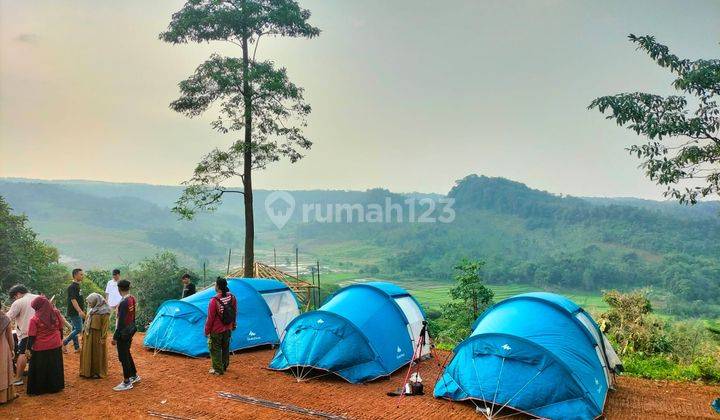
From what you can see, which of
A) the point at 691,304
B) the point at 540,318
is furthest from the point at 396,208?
the point at 540,318

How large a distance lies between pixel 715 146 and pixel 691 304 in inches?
2351

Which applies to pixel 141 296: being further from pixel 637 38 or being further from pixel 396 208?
pixel 396 208

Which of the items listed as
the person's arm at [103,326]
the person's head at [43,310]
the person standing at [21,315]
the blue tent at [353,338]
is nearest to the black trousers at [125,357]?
the person's arm at [103,326]

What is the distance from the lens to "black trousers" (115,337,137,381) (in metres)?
8.95

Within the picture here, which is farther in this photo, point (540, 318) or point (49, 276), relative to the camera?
point (49, 276)

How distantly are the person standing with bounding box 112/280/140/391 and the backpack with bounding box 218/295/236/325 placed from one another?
1.59 meters

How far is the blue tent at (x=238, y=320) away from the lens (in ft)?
37.7

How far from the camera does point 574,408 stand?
7461 millimetres

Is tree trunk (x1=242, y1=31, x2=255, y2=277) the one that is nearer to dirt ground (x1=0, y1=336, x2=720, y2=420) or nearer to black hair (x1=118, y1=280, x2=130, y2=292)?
dirt ground (x1=0, y1=336, x2=720, y2=420)

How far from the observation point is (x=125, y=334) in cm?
894

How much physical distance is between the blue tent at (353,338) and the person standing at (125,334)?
8.72 ft

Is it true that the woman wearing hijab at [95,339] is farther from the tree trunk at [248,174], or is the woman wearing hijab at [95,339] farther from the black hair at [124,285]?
the tree trunk at [248,174]

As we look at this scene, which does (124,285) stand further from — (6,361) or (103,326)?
(6,361)

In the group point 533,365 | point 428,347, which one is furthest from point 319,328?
point 533,365
